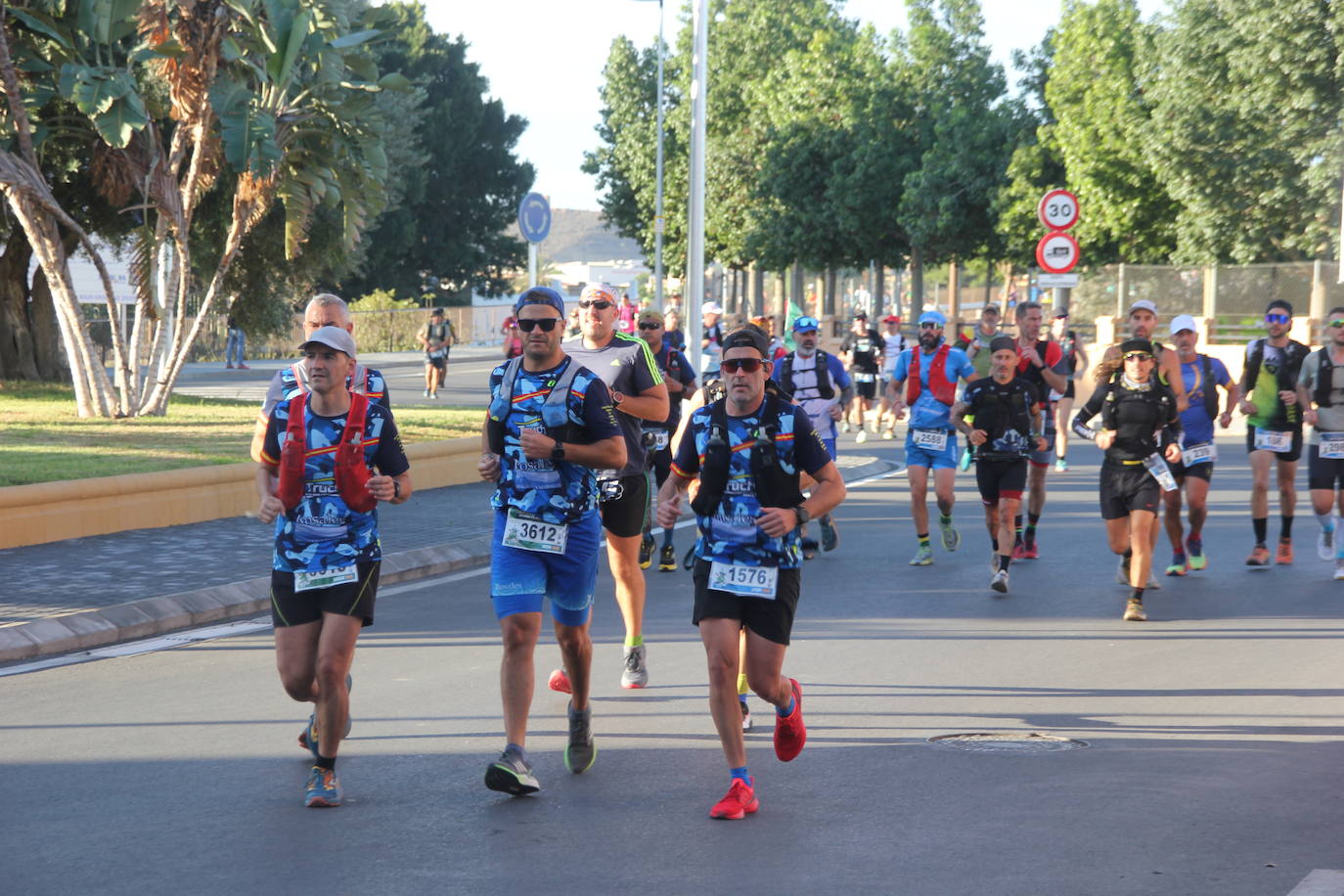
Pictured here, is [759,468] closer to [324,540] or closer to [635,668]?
[324,540]

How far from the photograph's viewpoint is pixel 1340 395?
39.2 feet

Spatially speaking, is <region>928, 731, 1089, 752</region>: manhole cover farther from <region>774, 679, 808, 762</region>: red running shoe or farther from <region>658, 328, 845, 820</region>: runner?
<region>658, 328, 845, 820</region>: runner

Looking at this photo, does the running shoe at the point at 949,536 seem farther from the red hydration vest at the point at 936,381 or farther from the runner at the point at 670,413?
the runner at the point at 670,413

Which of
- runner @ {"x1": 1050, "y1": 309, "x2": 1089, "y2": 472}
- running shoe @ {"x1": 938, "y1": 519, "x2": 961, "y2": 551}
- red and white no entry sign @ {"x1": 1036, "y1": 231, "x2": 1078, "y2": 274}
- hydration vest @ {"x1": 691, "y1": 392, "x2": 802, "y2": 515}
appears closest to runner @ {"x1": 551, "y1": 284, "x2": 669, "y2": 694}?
hydration vest @ {"x1": 691, "y1": 392, "x2": 802, "y2": 515}

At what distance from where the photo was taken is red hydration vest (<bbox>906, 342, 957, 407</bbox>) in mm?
12555

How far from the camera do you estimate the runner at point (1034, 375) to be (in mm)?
12875

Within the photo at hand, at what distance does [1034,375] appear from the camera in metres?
12.9

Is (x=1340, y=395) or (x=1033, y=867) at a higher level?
(x=1340, y=395)

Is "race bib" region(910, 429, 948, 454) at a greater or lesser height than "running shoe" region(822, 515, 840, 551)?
greater

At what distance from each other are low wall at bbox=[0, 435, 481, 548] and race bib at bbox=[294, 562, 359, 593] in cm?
687

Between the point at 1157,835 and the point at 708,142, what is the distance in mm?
58712

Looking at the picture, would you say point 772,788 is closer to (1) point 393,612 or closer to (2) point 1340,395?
(1) point 393,612

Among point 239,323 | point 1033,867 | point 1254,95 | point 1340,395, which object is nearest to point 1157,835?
point 1033,867

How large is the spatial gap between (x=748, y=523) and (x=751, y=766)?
1207 millimetres
